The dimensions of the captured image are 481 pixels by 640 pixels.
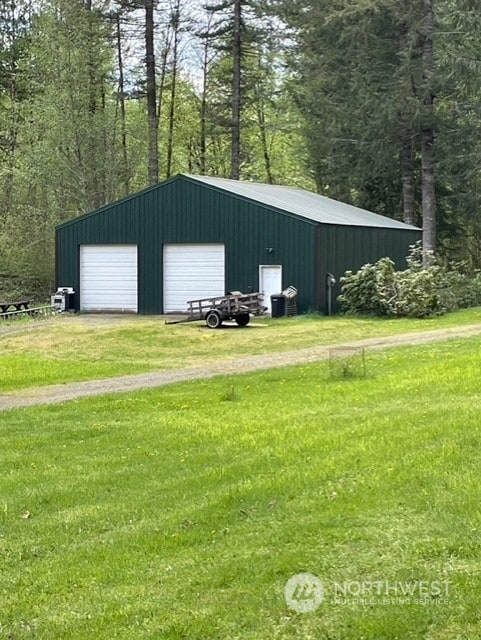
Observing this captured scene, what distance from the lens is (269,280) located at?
25.6 metres

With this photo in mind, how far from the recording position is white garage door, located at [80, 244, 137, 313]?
28.0 metres

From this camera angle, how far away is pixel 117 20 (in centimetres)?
3553

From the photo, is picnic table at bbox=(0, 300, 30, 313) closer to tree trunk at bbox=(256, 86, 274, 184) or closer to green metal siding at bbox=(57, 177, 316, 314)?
green metal siding at bbox=(57, 177, 316, 314)

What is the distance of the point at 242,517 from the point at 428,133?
2741cm

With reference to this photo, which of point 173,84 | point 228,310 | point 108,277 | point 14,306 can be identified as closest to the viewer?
point 228,310

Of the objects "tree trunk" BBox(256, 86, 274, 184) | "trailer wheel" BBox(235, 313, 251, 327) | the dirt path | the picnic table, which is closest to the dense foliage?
"trailer wheel" BBox(235, 313, 251, 327)

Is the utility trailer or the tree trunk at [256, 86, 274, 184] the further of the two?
the tree trunk at [256, 86, 274, 184]

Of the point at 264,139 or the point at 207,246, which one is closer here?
the point at 207,246

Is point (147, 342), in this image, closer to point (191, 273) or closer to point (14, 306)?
point (191, 273)

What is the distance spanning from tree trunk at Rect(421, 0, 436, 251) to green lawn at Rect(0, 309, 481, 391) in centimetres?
708

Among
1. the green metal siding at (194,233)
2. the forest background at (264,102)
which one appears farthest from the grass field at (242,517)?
the forest background at (264,102)

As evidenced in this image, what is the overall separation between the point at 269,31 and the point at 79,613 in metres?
34.9

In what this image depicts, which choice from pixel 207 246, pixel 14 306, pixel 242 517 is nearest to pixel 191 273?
pixel 207 246

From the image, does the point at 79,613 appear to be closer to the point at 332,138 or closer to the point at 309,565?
the point at 309,565
